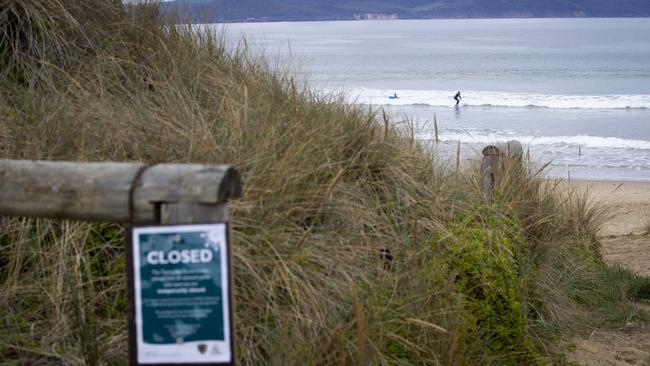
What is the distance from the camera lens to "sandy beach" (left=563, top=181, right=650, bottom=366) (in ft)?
20.2

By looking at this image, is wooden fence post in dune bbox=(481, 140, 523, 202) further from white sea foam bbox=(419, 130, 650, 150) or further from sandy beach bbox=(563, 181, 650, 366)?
white sea foam bbox=(419, 130, 650, 150)

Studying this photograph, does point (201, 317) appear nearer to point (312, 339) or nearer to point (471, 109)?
point (312, 339)

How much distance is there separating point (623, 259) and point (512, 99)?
114 ft

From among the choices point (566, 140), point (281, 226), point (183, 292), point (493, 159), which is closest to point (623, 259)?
point (493, 159)

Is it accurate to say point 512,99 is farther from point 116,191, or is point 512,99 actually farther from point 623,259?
point 116,191

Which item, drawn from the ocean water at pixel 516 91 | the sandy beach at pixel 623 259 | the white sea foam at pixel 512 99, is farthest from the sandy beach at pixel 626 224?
the white sea foam at pixel 512 99

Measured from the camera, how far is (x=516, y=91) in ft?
161

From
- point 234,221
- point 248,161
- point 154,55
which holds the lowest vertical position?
point 234,221

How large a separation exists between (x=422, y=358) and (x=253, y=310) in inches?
34.4

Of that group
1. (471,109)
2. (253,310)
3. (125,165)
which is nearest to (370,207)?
(253,310)

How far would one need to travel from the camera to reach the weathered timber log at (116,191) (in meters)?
2.50

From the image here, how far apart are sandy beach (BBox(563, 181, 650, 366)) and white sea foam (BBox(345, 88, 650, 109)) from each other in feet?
70.7

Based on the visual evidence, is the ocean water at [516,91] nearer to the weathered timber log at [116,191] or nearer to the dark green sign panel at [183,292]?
the weathered timber log at [116,191]

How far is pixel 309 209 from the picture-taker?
15.1 ft
